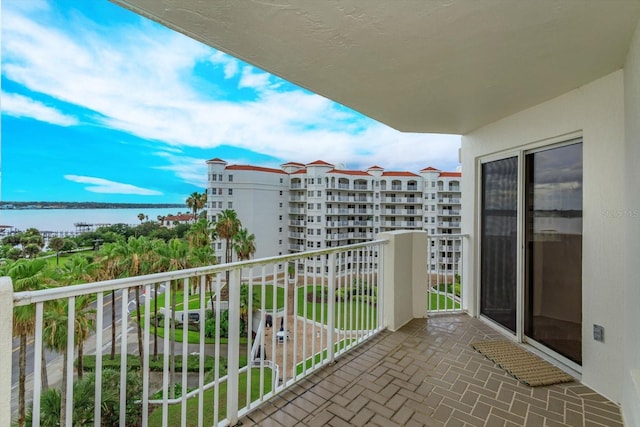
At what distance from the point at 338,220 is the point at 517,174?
28.0 m

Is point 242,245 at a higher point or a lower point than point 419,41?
lower

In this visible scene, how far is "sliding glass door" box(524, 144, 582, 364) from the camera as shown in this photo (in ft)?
9.06

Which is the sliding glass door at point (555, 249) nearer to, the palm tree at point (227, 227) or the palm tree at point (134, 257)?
the palm tree at point (134, 257)

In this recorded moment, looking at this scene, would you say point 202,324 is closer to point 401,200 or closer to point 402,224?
point 401,200

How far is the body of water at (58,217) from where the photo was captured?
4.33 metres

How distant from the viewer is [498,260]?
3756 mm

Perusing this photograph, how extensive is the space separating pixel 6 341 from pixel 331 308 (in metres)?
2.16

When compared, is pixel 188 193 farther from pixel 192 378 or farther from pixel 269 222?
pixel 192 378

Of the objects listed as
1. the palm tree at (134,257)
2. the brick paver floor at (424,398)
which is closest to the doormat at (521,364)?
the brick paver floor at (424,398)

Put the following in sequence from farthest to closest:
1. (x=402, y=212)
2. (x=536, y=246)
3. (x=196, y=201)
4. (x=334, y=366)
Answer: (x=402, y=212) → (x=196, y=201) → (x=536, y=246) → (x=334, y=366)

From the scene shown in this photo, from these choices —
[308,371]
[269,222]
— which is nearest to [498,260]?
[308,371]

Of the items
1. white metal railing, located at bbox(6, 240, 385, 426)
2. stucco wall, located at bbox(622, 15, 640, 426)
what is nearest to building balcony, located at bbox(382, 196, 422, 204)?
white metal railing, located at bbox(6, 240, 385, 426)

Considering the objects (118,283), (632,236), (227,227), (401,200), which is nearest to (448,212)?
(401,200)

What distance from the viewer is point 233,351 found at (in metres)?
1.99
